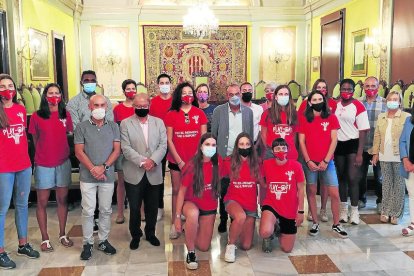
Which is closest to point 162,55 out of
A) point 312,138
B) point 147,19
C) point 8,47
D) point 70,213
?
point 147,19

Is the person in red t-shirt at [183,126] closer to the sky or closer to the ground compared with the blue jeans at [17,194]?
closer to the sky

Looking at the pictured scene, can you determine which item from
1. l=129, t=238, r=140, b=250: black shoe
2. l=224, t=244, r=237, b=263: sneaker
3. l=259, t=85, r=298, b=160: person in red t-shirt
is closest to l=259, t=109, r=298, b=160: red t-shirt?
l=259, t=85, r=298, b=160: person in red t-shirt

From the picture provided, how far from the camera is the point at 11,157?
3.44m

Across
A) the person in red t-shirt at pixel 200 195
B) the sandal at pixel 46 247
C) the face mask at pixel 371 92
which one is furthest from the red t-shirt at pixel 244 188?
the face mask at pixel 371 92

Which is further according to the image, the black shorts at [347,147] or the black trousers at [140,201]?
→ the black shorts at [347,147]

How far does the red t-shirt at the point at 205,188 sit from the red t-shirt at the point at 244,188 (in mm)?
188

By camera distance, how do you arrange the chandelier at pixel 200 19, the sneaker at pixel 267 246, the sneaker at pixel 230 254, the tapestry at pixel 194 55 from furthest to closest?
the tapestry at pixel 194 55 < the chandelier at pixel 200 19 < the sneaker at pixel 267 246 < the sneaker at pixel 230 254

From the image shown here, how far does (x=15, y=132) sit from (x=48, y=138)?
29 centimetres

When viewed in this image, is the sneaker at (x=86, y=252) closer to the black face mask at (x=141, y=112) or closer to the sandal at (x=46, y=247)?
the sandal at (x=46, y=247)

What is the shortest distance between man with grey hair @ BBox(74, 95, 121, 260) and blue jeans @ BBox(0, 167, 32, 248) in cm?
46

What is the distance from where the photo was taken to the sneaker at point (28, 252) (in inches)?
147

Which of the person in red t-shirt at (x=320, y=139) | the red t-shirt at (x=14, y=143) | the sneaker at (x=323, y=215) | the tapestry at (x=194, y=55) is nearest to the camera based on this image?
the red t-shirt at (x=14, y=143)

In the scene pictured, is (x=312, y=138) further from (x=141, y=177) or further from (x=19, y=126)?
(x=19, y=126)

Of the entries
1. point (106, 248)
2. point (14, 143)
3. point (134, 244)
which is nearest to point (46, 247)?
point (106, 248)
